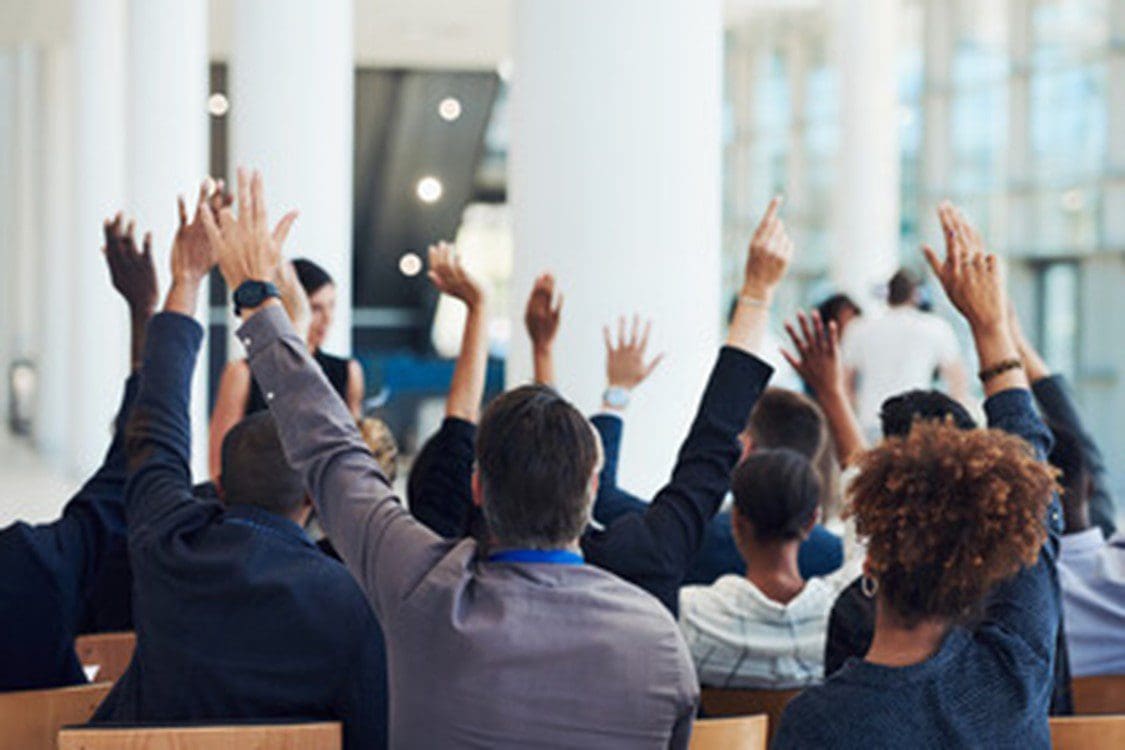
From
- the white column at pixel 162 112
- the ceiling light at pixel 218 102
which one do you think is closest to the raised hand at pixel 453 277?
the white column at pixel 162 112

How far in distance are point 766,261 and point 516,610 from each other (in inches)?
38.3

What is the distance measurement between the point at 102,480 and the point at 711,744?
4.06ft

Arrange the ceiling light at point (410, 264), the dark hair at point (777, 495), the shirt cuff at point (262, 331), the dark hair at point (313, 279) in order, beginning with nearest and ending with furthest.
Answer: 1. the shirt cuff at point (262, 331)
2. the dark hair at point (777, 495)
3. the dark hair at point (313, 279)
4. the ceiling light at point (410, 264)

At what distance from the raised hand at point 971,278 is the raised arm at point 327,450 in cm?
98

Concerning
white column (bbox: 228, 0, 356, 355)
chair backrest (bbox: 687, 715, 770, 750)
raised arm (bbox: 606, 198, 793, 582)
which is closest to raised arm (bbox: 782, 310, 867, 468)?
raised arm (bbox: 606, 198, 793, 582)

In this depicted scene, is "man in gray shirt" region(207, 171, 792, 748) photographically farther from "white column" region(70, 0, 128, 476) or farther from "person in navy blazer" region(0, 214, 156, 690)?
"white column" region(70, 0, 128, 476)

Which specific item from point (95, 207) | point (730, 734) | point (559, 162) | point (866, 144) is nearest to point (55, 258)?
point (95, 207)

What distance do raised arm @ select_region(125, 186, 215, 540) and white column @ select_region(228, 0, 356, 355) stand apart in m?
4.98

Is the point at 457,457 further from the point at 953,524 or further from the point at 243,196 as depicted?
the point at 953,524

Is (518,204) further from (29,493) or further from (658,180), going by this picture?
(29,493)

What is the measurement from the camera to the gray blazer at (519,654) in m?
2.15

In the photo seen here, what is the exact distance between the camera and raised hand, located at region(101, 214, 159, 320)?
3441 mm

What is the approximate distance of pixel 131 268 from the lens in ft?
11.4

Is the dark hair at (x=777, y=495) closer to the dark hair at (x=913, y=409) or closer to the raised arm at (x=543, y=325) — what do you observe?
the dark hair at (x=913, y=409)
